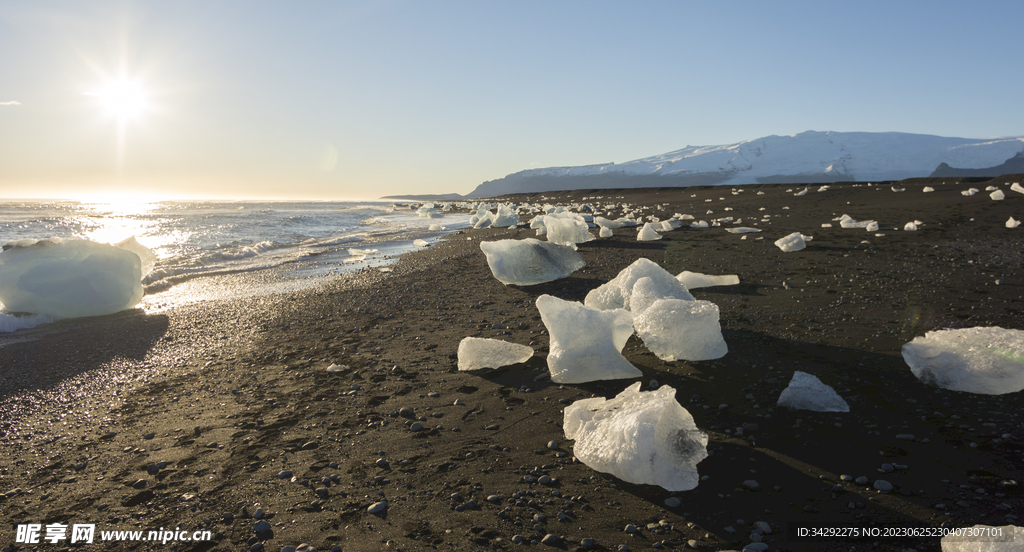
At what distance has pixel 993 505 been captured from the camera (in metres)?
2.25

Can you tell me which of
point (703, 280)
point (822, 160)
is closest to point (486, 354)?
point (703, 280)

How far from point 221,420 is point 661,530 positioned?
10.9 feet

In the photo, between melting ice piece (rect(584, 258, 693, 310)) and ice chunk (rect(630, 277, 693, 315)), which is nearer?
ice chunk (rect(630, 277, 693, 315))

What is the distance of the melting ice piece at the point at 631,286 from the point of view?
5.10 m

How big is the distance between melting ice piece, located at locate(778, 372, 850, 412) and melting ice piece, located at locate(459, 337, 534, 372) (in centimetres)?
210

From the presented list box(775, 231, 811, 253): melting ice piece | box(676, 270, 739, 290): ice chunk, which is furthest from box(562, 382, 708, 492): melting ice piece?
box(775, 231, 811, 253): melting ice piece

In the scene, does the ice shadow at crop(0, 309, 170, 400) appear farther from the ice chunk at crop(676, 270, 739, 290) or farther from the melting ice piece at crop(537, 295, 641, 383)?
the ice chunk at crop(676, 270, 739, 290)

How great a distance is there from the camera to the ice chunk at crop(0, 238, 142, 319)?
702 centimetres

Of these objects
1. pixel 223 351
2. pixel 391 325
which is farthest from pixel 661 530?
pixel 223 351

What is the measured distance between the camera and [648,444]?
2.63 metres

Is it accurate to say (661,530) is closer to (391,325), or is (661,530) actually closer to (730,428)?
(730,428)

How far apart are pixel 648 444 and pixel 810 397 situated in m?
1.41

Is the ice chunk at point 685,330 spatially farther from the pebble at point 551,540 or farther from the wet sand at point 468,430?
the pebble at point 551,540

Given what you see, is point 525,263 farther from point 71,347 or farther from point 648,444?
point 71,347
